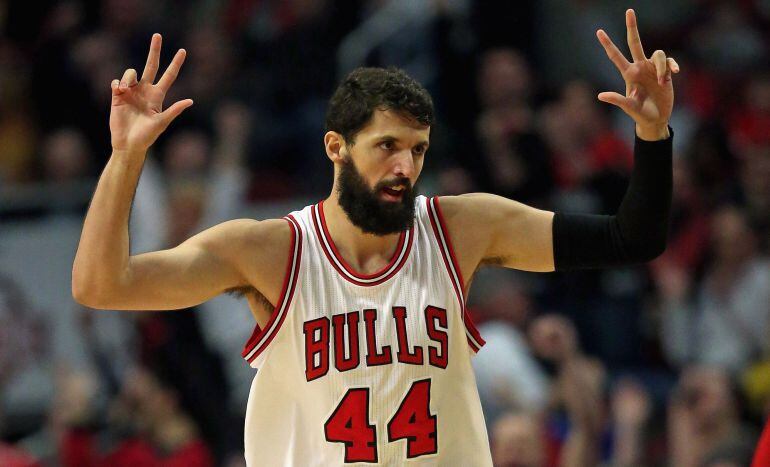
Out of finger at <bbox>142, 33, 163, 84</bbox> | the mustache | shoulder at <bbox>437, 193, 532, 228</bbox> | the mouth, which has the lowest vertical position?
shoulder at <bbox>437, 193, 532, 228</bbox>

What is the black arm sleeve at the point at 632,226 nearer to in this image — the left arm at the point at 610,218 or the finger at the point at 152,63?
the left arm at the point at 610,218

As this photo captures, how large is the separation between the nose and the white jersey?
1.16 ft

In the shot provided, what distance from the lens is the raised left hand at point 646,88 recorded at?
4.71 meters

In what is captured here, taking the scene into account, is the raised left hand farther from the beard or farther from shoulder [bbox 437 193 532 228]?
the beard

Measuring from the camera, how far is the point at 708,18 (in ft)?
38.3

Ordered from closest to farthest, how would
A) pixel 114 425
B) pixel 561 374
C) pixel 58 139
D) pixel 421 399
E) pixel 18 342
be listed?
pixel 421 399 → pixel 561 374 → pixel 114 425 → pixel 18 342 → pixel 58 139

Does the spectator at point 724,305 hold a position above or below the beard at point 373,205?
below

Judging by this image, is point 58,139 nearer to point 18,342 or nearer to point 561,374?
point 18,342

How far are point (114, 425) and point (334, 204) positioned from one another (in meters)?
5.27

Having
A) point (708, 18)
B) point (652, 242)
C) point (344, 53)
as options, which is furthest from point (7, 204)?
point (652, 242)

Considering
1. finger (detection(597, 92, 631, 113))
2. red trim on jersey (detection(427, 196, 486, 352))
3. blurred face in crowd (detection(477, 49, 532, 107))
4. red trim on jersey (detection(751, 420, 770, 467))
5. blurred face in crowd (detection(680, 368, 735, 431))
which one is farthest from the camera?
blurred face in crowd (detection(477, 49, 532, 107))

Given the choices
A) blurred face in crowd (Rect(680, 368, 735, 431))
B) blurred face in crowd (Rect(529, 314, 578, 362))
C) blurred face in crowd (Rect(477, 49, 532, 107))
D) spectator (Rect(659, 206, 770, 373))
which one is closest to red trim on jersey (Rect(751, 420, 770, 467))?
blurred face in crowd (Rect(680, 368, 735, 431))

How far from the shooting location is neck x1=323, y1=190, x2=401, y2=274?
16.2ft

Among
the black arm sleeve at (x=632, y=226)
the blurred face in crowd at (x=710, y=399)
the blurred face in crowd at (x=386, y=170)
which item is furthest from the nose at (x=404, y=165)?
the blurred face in crowd at (x=710, y=399)
